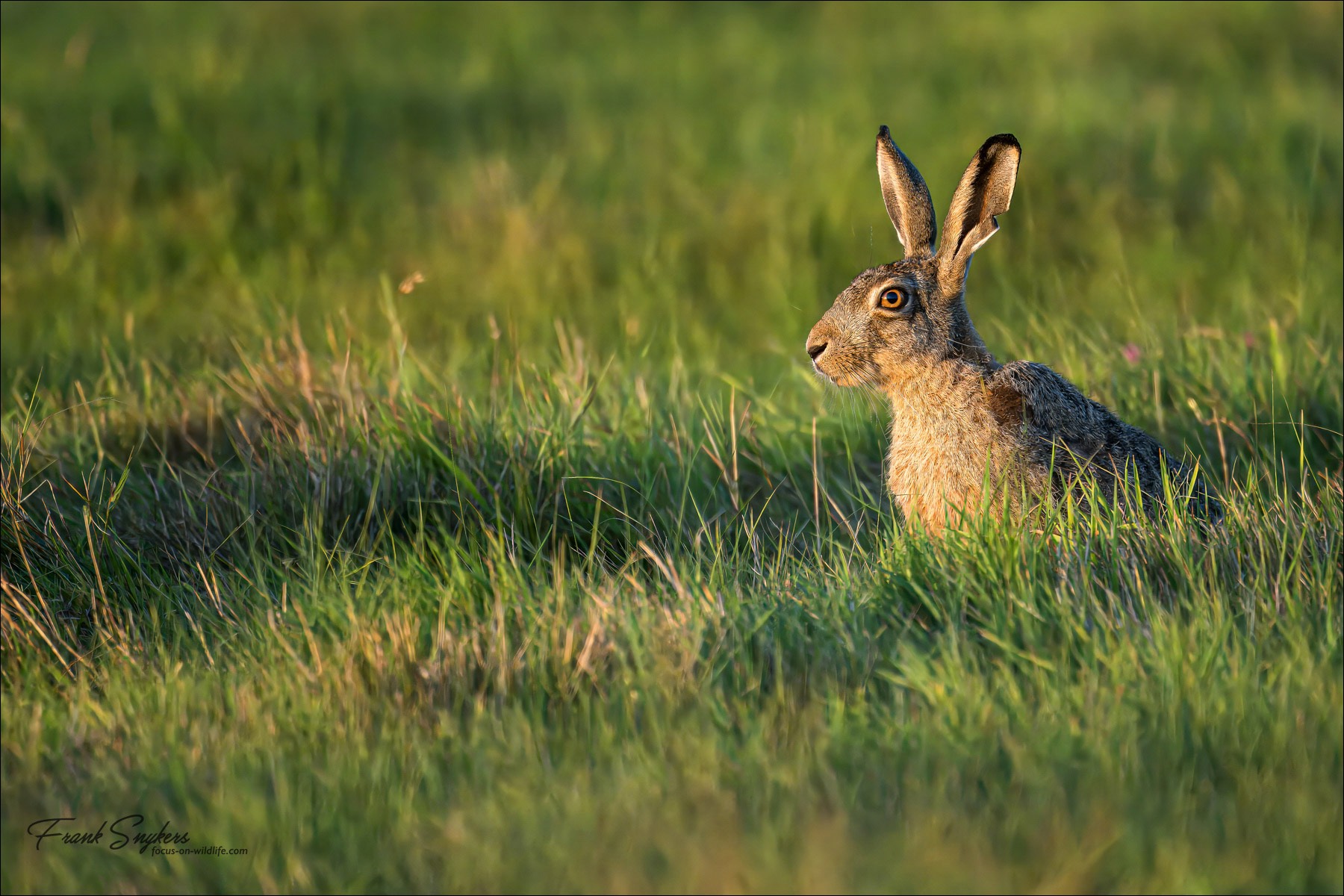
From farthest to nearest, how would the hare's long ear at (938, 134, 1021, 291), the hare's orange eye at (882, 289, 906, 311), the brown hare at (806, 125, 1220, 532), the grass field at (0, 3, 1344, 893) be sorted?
1. the hare's orange eye at (882, 289, 906, 311)
2. the hare's long ear at (938, 134, 1021, 291)
3. the brown hare at (806, 125, 1220, 532)
4. the grass field at (0, 3, 1344, 893)

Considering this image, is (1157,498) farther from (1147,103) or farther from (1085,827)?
(1147,103)

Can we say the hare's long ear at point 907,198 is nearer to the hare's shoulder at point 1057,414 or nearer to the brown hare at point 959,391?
the brown hare at point 959,391

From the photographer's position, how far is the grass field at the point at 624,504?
278 centimetres

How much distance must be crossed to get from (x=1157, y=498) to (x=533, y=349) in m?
3.58

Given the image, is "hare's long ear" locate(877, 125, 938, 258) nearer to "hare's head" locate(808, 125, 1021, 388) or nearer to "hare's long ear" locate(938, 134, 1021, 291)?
"hare's head" locate(808, 125, 1021, 388)

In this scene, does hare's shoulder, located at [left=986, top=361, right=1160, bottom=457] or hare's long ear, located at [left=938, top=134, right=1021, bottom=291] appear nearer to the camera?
hare's shoulder, located at [left=986, top=361, right=1160, bottom=457]

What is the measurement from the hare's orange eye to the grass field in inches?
24.9

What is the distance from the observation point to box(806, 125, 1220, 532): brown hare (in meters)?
4.32

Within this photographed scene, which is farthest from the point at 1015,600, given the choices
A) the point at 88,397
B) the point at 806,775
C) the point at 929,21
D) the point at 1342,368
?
the point at 929,21

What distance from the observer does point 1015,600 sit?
342 centimetres
